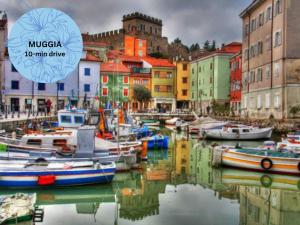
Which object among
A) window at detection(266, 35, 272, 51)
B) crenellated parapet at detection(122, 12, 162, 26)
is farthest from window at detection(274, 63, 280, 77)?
crenellated parapet at detection(122, 12, 162, 26)

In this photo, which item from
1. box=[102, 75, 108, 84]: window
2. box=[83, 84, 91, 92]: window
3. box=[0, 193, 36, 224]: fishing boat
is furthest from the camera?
box=[102, 75, 108, 84]: window

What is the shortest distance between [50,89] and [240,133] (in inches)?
1290

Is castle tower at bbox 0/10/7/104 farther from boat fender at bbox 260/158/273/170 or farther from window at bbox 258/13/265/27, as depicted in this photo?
boat fender at bbox 260/158/273/170

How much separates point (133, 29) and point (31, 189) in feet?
409

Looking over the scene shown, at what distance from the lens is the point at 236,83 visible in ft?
208

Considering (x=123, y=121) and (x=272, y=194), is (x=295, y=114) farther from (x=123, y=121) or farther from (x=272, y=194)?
(x=272, y=194)

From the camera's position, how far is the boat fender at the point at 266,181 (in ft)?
64.1

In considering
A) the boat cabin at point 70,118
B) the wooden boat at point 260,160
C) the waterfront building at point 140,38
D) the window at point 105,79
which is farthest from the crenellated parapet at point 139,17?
the wooden boat at point 260,160

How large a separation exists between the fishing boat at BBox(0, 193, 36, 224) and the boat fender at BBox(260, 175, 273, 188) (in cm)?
1061

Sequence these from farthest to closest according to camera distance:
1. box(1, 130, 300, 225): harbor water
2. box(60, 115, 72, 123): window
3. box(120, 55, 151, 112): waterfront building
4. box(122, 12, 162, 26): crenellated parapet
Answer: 1. box(122, 12, 162, 26): crenellated parapet
2. box(120, 55, 151, 112): waterfront building
3. box(60, 115, 72, 123): window
4. box(1, 130, 300, 225): harbor water

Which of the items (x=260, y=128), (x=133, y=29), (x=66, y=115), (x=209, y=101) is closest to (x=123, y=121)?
(x=66, y=115)

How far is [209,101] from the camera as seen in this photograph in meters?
→ 77.0

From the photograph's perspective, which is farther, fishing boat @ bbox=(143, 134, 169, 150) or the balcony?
the balcony

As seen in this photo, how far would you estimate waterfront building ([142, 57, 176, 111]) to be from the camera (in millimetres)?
87062
